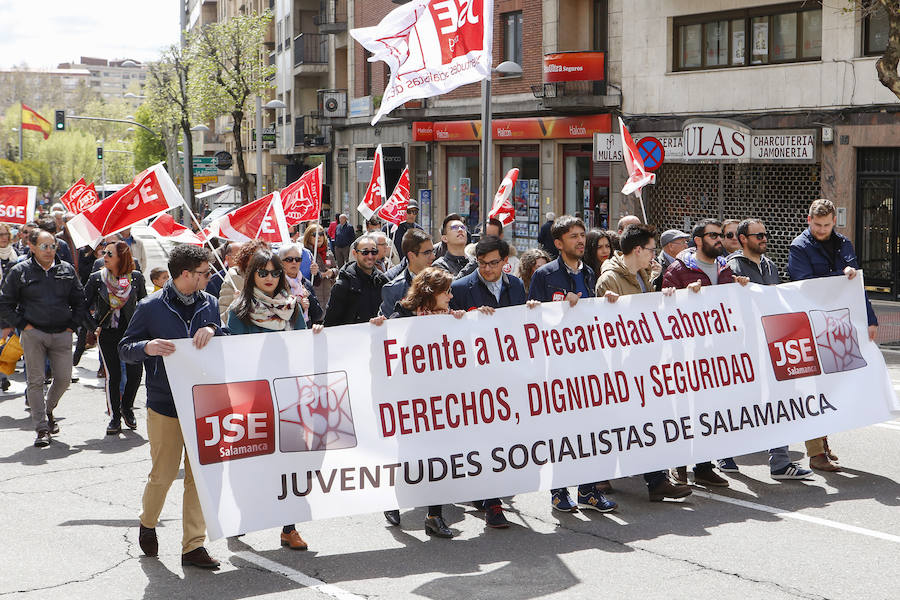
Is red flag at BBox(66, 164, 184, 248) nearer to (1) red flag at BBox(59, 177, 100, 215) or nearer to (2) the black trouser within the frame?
(2) the black trouser

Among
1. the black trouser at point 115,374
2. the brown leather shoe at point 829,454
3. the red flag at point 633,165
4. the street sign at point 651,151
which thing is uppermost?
the street sign at point 651,151

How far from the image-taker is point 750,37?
23.5 meters

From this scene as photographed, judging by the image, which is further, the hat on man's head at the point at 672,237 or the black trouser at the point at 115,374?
the black trouser at the point at 115,374

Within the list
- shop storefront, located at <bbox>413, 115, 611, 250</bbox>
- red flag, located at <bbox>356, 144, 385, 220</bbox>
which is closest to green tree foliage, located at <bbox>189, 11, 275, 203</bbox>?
shop storefront, located at <bbox>413, 115, 611, 250</bbox>

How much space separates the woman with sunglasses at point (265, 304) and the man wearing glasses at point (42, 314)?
4.07 m

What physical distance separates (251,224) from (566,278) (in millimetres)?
5131

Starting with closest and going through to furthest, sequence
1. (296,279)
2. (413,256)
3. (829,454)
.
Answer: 1. (413,256)
2. (829,454)
3. (296,279)

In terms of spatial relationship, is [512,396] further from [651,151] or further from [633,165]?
[651,151]

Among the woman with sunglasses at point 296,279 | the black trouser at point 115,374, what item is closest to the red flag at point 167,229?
the black trouser at point 115,374

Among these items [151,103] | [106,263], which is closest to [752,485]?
[106,263]

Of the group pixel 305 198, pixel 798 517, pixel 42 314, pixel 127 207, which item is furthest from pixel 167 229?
pixel 798 517

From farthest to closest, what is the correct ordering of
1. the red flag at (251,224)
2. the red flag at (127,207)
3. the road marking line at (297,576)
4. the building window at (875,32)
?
the building window at (875,32) → the red flag at (251,224) → the red flag at (127,207) → the road marking line at (297,576)

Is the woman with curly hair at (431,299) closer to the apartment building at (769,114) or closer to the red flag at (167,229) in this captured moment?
the red flag at (167,229)

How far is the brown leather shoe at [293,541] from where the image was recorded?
6789mm
